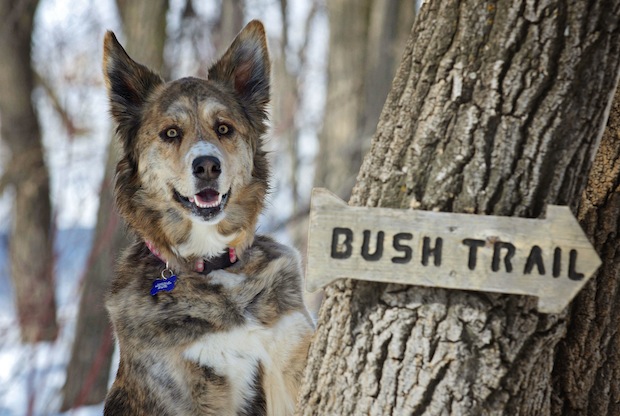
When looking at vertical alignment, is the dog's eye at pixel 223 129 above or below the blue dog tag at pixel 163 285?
above

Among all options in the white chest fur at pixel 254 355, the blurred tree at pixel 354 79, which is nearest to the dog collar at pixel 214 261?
the white chest fur at pixel 254 355

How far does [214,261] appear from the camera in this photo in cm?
321

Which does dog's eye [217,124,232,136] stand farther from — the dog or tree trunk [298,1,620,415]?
tree trunk [298,1,620,415]

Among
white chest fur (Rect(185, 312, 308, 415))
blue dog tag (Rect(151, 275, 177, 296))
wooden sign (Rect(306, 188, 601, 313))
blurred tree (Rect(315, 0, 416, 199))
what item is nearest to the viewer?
wooden sign (Rect(306, 188, 601, 313))

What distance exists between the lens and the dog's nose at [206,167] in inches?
126

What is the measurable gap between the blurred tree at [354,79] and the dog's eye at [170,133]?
5160mm

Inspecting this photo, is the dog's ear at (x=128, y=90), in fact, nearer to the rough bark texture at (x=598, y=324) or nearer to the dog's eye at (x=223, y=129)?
the dog's eye at (x=223, y=129)

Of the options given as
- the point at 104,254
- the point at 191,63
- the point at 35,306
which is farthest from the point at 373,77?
the point at 35,306

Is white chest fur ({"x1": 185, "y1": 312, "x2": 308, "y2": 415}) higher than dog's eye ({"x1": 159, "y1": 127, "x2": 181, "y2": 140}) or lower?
lower

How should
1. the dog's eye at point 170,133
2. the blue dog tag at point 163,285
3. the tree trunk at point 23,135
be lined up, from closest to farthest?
the blue dog tag at point 163,285 < the dog's eye at point 170,133 < the tree trunk at point 23,135

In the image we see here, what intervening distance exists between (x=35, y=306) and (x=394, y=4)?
5.04m

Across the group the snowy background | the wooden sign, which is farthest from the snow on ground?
the wooden sign

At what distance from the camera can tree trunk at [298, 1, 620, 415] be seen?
2.06 metres

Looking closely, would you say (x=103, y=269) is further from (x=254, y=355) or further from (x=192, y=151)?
(x=254, y=355)
